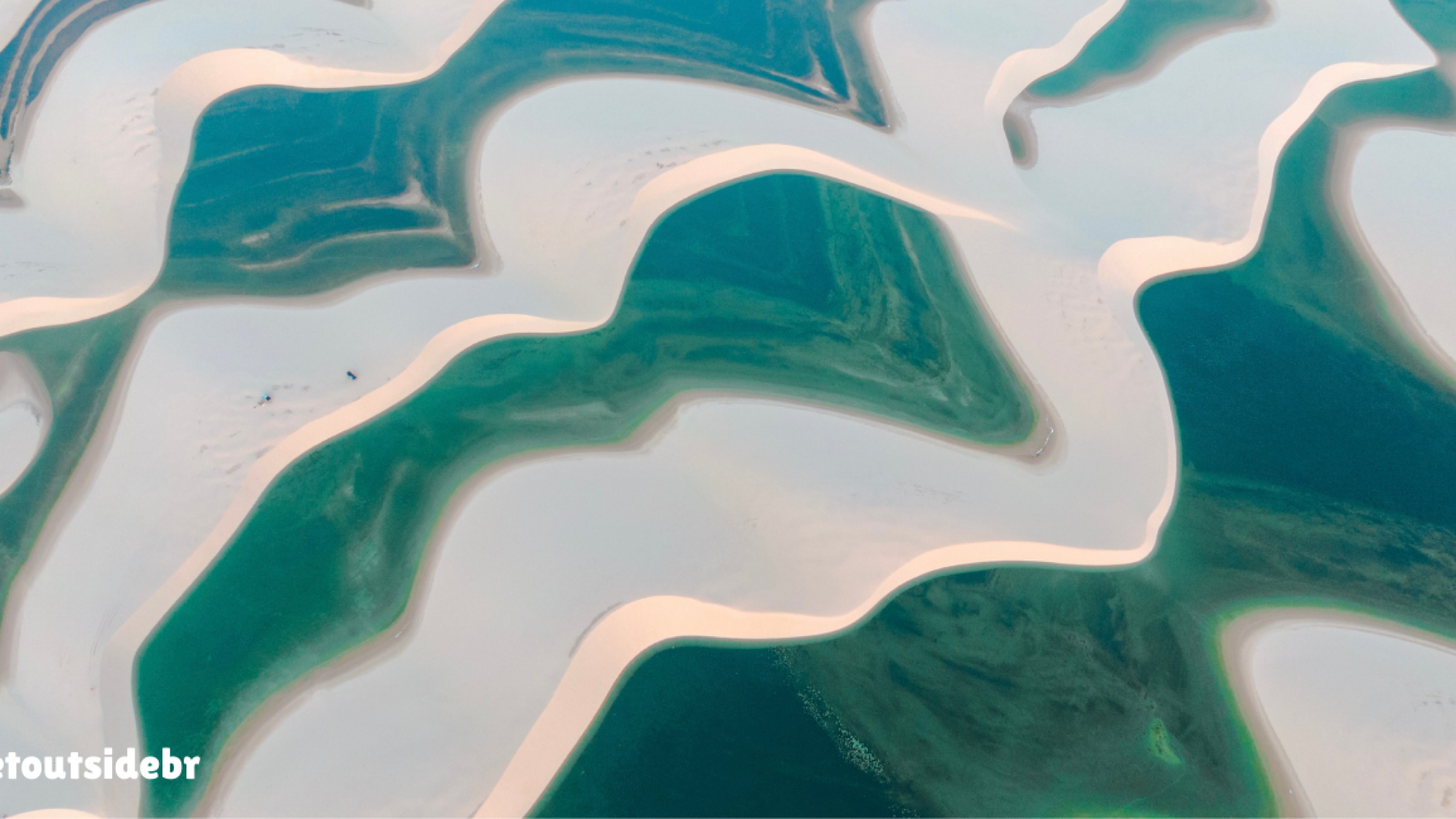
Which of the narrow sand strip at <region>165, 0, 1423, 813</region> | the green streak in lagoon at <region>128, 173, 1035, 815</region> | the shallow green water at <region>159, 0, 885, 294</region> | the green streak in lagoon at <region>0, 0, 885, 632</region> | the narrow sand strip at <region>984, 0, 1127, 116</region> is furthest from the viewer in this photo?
the narrow sand strip at <region>984, 0, 1127, 116</region>

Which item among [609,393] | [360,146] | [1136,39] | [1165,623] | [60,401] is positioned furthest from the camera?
[1136,39]

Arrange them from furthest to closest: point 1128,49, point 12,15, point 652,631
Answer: point 1128,49, point 12,15, point 652,631

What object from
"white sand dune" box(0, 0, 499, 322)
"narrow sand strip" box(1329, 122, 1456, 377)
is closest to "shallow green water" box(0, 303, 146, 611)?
"white sand dune" box(0, 0, 499, 322)

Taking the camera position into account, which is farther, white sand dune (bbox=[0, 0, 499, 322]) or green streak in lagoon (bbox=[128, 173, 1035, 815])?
white sand dune (bbox=[0, 0, 499, 322])

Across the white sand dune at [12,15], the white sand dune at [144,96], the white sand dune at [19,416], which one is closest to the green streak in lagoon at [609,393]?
the white sand dune at [19,416]

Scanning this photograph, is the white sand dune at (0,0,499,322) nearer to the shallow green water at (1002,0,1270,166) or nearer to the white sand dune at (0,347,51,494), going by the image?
the white sand dune at (0,347,51,494)

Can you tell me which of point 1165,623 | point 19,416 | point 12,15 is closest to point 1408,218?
point 1165,623

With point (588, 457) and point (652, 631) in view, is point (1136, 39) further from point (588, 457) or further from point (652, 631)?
point (652, 631)

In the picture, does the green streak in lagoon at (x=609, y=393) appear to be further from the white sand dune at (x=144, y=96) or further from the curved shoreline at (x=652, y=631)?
the white sand dune at (x=144, y=96)
